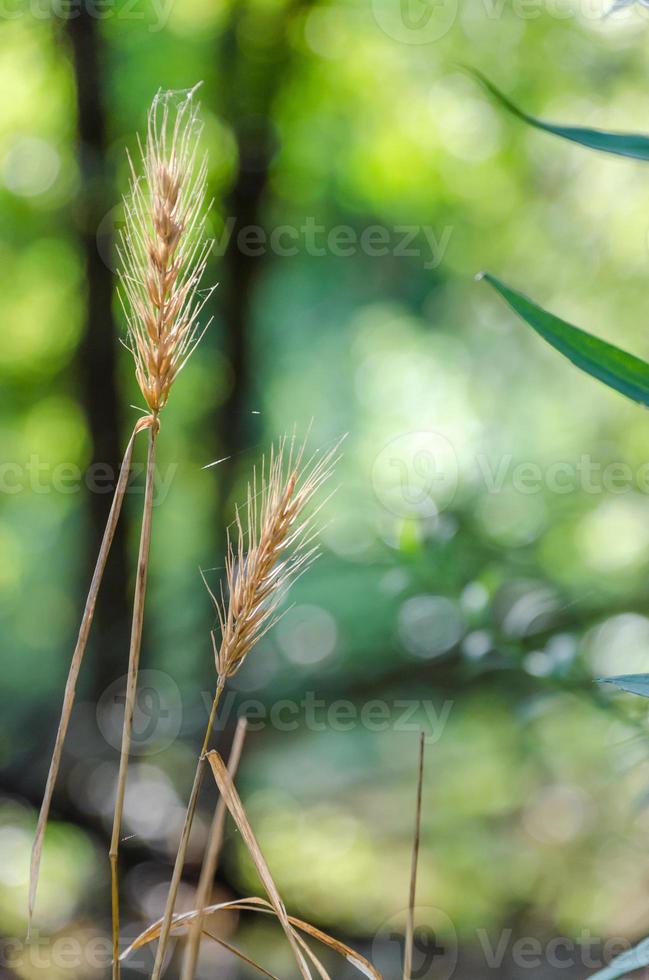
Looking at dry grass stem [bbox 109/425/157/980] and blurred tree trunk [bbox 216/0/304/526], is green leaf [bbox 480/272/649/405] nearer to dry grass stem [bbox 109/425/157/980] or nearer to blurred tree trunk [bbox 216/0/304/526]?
dry grass stem [bbox 109/425/157/980]

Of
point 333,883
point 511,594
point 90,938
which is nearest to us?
point 511,594

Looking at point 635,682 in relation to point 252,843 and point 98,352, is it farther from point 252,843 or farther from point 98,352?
point 98,352

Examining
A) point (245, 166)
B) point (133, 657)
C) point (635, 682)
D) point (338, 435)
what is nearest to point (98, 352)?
point (245, 166)

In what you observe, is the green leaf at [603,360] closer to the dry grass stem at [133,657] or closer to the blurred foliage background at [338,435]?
the dry grass stem at [133,657]

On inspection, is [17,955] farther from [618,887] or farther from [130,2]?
[130,2]

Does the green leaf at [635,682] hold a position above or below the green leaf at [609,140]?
below

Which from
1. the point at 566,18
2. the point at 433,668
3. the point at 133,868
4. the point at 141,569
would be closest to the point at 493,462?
the point at 433,668

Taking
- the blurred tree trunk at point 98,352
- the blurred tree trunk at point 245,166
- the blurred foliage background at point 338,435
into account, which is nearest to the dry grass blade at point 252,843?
the blurred foliage background at point 338,435
